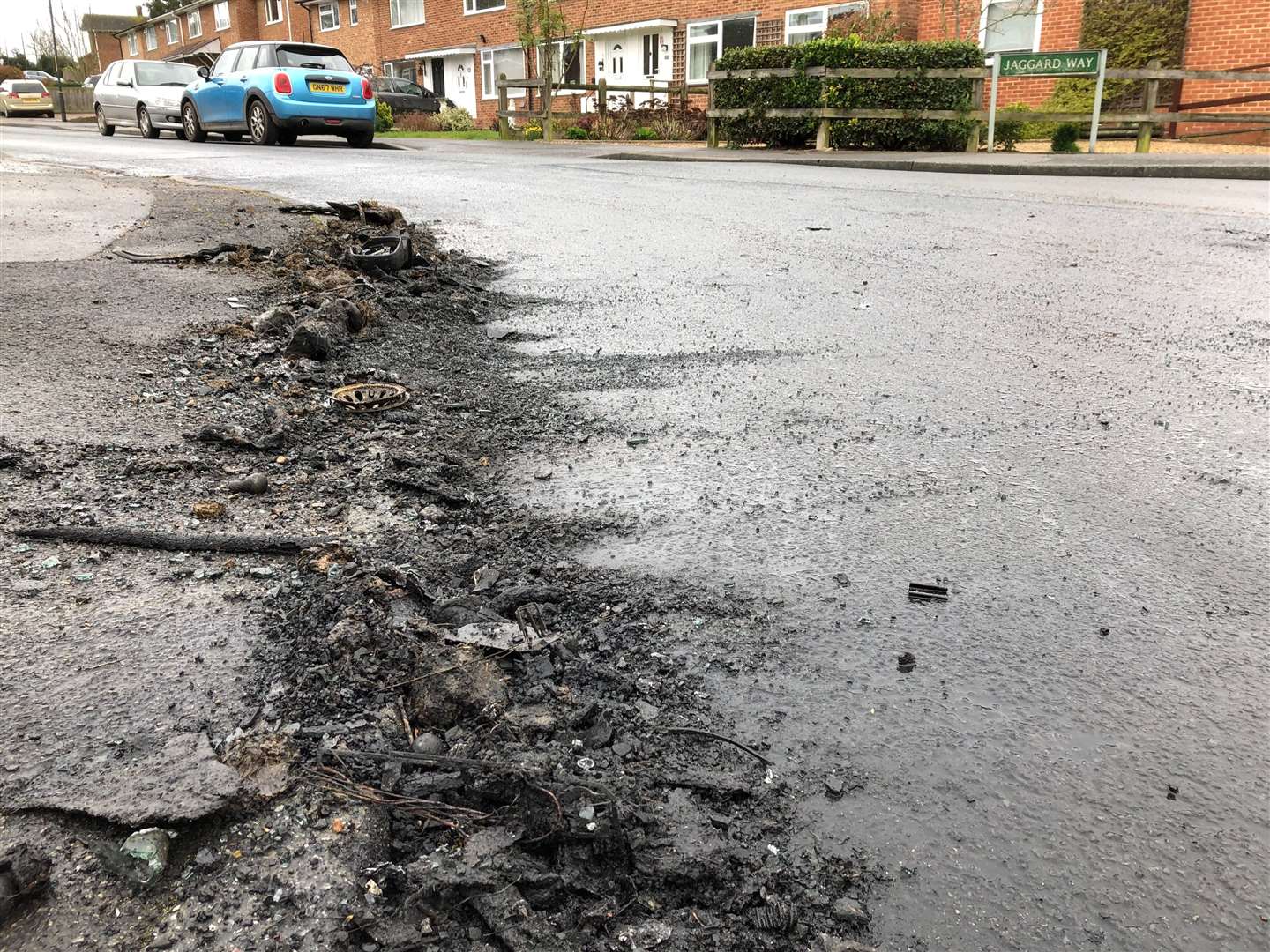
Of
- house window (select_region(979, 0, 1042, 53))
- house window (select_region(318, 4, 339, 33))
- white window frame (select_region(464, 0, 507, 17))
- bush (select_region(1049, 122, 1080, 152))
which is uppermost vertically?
house window (select_region(318, 4, 339, 33))

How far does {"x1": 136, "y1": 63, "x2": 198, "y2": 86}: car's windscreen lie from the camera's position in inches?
915

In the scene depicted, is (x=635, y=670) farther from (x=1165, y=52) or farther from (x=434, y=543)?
(x=1165, y=52)

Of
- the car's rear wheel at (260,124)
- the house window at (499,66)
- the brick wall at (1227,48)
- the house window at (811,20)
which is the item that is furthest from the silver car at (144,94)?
the brick wall at (1227,48)

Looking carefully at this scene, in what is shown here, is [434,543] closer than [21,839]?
No

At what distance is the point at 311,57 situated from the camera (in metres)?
18.9

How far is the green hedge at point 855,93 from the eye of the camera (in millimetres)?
17266

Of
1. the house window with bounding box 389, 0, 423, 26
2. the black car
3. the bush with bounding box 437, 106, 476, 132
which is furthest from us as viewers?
the house window with bounding box 389, 0, 423, 26

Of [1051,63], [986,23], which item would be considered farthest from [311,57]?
[986,23]

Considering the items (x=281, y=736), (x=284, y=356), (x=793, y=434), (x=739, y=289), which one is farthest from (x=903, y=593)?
(x=739, y=289)

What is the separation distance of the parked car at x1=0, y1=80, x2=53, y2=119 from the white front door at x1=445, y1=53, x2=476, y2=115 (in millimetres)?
21599

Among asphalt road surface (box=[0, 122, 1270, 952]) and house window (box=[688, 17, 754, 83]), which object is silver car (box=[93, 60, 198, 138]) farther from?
asphalt road surface (box=[0, 122, 1270, 952])

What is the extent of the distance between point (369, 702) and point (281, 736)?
199mm

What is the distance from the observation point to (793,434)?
3678mm

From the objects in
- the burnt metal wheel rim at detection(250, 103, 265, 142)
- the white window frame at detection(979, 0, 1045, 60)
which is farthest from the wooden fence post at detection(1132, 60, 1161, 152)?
the burnt metal wheel rim at detection(250, 103, 265, 142)
